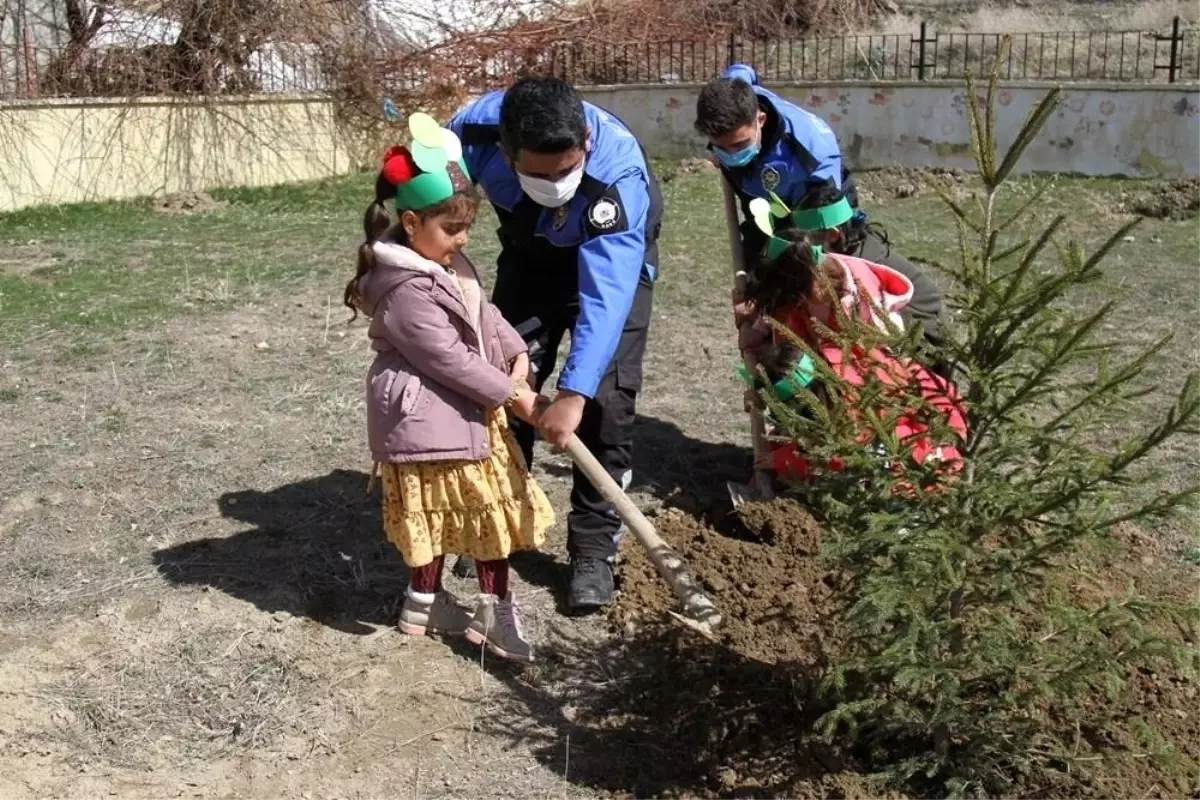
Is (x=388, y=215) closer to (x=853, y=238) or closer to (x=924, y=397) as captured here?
(x=924, y=397)

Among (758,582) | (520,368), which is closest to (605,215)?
(520,368)

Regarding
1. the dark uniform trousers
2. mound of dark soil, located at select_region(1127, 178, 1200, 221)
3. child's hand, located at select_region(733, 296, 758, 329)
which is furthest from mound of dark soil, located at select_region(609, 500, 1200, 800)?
mound of dark soil, located at select_region(1127, 178, 1200, 221)

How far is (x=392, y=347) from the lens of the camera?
318 cm

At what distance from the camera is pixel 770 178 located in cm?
431

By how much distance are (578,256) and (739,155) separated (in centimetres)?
111

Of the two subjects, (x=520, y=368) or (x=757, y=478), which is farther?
(x=757, y=478)

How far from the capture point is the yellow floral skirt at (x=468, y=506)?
318cm

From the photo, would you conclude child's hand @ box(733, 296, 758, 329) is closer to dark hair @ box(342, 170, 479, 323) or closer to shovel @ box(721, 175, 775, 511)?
shovel @ box(721, 175, 775, 511)

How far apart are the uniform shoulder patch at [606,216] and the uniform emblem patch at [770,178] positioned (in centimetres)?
120

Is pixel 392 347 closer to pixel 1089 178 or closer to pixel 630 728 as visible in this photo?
pixel 630 728

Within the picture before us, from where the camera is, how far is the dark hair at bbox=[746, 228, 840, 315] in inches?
144

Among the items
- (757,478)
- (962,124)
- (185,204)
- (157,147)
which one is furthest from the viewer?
(962,124)

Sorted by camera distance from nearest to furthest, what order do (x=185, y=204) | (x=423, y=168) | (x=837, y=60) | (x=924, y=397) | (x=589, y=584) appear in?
1. (x=924, y=397)
2. (x=423, y=168)
3. (x=589, y=584)
4. (x=185, y=204)
5. (x=837, y=60)

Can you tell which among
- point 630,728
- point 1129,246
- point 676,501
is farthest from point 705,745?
point 1129,246
